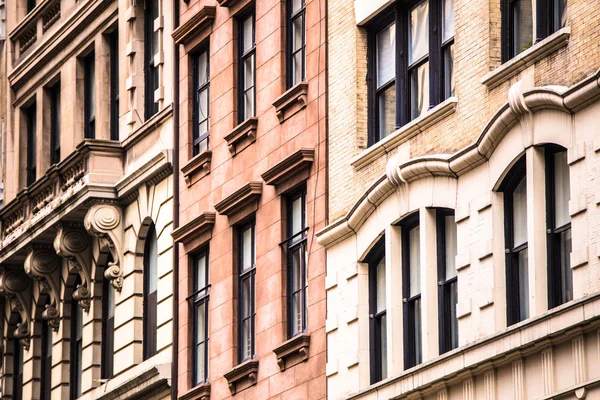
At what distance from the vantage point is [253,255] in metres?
38.2

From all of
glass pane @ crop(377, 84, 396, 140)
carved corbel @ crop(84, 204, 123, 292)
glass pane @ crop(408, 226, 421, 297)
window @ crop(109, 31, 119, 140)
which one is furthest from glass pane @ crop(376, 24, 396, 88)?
window @ crop(109, 31, 119, 140)

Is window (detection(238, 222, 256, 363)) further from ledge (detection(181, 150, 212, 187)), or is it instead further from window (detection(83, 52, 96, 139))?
window (detection(83, 52, 96, 139))

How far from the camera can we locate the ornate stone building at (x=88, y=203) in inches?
1692

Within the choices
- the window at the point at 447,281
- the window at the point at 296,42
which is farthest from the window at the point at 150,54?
the window at the point at 447,281

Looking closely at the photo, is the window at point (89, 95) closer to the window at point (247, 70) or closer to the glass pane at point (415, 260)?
the window at point (247, 70)

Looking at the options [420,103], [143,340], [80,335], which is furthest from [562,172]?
[80,335]

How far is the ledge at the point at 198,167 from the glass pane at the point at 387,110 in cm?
692

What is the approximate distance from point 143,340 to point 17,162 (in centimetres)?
1118

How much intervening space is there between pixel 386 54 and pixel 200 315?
8559 mm

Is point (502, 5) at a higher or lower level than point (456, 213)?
higher

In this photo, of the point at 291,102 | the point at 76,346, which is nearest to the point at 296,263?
the point at 291,102

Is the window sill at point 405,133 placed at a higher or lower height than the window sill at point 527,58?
higher

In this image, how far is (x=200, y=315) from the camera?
40.3 meters

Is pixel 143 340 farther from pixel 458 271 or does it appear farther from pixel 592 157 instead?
pixel 592 157
